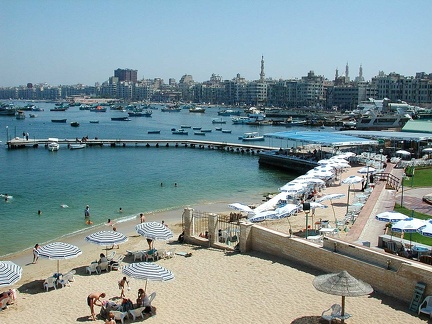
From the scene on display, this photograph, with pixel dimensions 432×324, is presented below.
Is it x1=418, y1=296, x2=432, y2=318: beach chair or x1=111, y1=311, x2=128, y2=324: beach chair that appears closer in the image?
x1=418, y1=296, x2=432, y2=318: beach chair

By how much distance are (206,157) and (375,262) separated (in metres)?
49.7

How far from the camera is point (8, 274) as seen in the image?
48.4ft

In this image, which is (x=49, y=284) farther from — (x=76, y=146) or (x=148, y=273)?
(x=76, y=146)

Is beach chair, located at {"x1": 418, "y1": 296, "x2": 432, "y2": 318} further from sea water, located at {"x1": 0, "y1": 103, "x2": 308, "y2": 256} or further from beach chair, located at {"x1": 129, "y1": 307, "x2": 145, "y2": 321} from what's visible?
sea water, located at {"x1": 0, "y1": 103, "x2": 308, "y2": 256}

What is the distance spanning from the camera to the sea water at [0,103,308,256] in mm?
29109

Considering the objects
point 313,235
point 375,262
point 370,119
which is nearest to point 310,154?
point 313,235

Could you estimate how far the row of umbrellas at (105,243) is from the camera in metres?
14.1

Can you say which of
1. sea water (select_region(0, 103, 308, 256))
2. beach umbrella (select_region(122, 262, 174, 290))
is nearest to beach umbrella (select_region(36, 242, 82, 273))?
beach umbrella (select_region(122, 262, 174, 290))

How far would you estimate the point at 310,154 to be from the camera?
2002 inches

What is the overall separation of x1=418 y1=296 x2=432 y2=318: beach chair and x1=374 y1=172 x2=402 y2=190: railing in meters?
16.6

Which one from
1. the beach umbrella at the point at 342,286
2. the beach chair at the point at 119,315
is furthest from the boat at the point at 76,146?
the beach umbrella at the point at 342,286

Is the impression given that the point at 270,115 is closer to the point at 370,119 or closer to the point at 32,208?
the point at 370,119

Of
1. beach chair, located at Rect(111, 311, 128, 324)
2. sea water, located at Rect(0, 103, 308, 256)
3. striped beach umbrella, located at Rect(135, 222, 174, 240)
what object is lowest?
sea water, located at Rect(0, 103, 308, 256)

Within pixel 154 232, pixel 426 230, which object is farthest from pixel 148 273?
pixel 426 230
